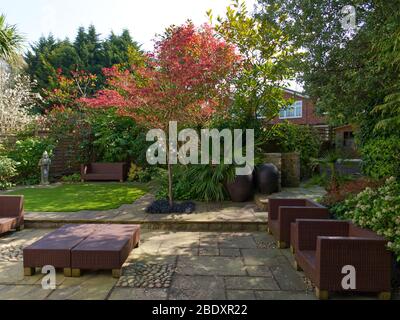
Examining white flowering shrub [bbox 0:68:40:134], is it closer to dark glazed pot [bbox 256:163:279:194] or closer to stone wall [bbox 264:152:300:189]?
dark glazed pot [bbox 256:163:279:194]

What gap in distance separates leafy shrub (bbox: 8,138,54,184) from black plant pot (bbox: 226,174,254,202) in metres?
6.57

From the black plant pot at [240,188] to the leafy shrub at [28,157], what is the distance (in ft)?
21.5

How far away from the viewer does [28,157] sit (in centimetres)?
972

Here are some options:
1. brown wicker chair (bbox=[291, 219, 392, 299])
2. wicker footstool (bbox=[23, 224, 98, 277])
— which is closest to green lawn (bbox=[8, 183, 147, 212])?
wicker footstool (bbox=[23, 224, 98, 277])

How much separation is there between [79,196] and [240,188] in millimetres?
3830

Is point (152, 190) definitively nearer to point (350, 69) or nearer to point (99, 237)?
point (99, 237)

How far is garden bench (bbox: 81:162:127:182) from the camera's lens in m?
10.0

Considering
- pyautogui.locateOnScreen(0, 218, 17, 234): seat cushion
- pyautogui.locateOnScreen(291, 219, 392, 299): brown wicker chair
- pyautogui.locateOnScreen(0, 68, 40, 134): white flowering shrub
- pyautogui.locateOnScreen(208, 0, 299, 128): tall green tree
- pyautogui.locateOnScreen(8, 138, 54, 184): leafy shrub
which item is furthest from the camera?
pyautogui.locateOnScreen(0, 68, 40, 134): white flowering shrub

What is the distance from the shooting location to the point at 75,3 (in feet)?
18.0

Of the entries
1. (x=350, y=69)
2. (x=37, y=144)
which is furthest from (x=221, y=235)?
(x=37, y=144)

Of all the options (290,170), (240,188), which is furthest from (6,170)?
(290,170)

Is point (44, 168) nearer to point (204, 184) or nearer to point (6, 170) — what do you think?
point (6, 170)

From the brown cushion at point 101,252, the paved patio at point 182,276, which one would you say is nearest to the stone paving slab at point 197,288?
the paved patio at point 182,276
